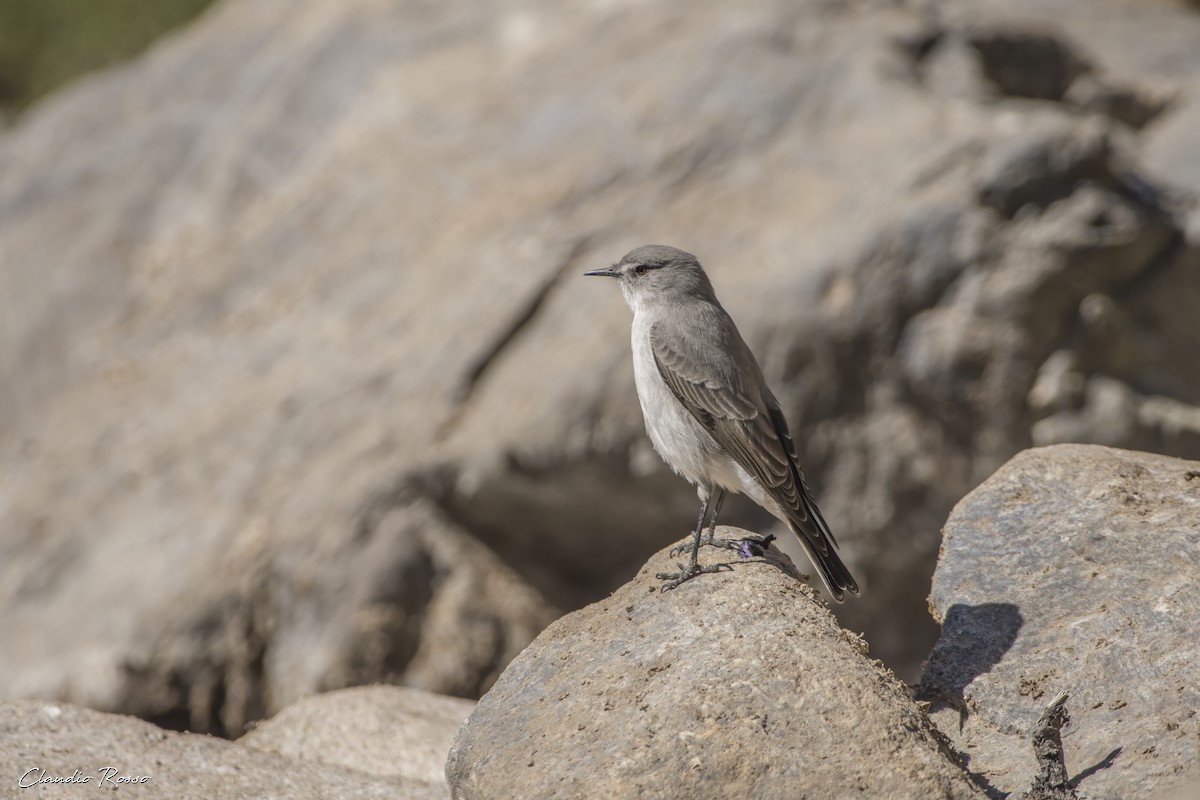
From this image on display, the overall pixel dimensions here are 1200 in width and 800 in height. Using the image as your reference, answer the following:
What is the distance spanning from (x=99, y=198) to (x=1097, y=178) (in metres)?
8.80

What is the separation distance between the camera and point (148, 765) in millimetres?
5859

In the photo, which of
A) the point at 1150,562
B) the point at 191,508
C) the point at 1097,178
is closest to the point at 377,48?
the point at 191,508

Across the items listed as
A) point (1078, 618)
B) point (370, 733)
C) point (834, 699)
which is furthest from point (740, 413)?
point (370, 733)

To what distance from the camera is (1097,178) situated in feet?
30.8

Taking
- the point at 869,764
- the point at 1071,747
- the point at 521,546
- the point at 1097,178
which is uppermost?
the point at 869,764

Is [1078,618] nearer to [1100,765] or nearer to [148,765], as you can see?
[1100,765]

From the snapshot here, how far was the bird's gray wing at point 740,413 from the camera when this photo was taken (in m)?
6.41

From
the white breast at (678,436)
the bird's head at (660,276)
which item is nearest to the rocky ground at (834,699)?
the white breast at (678,436)

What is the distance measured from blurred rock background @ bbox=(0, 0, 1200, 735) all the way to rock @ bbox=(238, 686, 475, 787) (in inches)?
63.6

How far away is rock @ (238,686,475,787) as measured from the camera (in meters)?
6.58

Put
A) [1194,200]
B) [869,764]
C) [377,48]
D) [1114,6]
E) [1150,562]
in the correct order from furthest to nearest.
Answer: [1114,6] → [377,48] → [1194,200] → [1150,562] → [869,764]

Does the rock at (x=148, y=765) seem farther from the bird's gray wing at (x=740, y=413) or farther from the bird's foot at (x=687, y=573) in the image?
the bird's gray wing at (x=740, y=413)

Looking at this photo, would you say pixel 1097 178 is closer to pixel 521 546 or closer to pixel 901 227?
pixel 901 227
